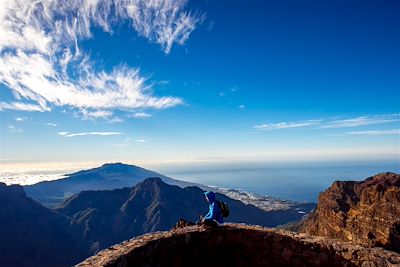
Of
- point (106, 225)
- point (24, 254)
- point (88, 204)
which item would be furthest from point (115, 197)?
point (24, 254)

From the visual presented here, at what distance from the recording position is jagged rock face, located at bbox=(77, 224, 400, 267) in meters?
9.08

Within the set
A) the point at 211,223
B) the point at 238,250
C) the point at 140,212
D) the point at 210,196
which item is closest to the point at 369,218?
the point at 238,250

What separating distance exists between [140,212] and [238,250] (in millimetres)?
142458

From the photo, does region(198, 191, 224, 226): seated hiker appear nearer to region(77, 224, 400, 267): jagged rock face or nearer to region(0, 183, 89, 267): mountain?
region(77, 224, 400, 267): jagged rock face

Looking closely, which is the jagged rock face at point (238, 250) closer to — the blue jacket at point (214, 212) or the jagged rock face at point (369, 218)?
the blue jacket at point (214, 212)

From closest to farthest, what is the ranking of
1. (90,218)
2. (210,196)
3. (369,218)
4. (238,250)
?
(238,250), (210,196), (369,218), (90,218)

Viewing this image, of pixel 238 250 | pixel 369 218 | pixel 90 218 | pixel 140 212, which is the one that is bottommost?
pixel 90 218

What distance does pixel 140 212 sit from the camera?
148m

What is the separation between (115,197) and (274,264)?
16172 centimetres

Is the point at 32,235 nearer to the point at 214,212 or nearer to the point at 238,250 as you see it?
the point at 214,212

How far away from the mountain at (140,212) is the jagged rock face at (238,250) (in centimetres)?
11312

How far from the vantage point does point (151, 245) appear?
9859 millimetres

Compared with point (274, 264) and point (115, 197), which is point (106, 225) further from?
point (274, 264)

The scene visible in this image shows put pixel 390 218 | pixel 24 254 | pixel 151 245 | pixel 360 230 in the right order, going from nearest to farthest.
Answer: pixel 151 245
pixel 390 218
pixel 360 230
pixel 24 254
